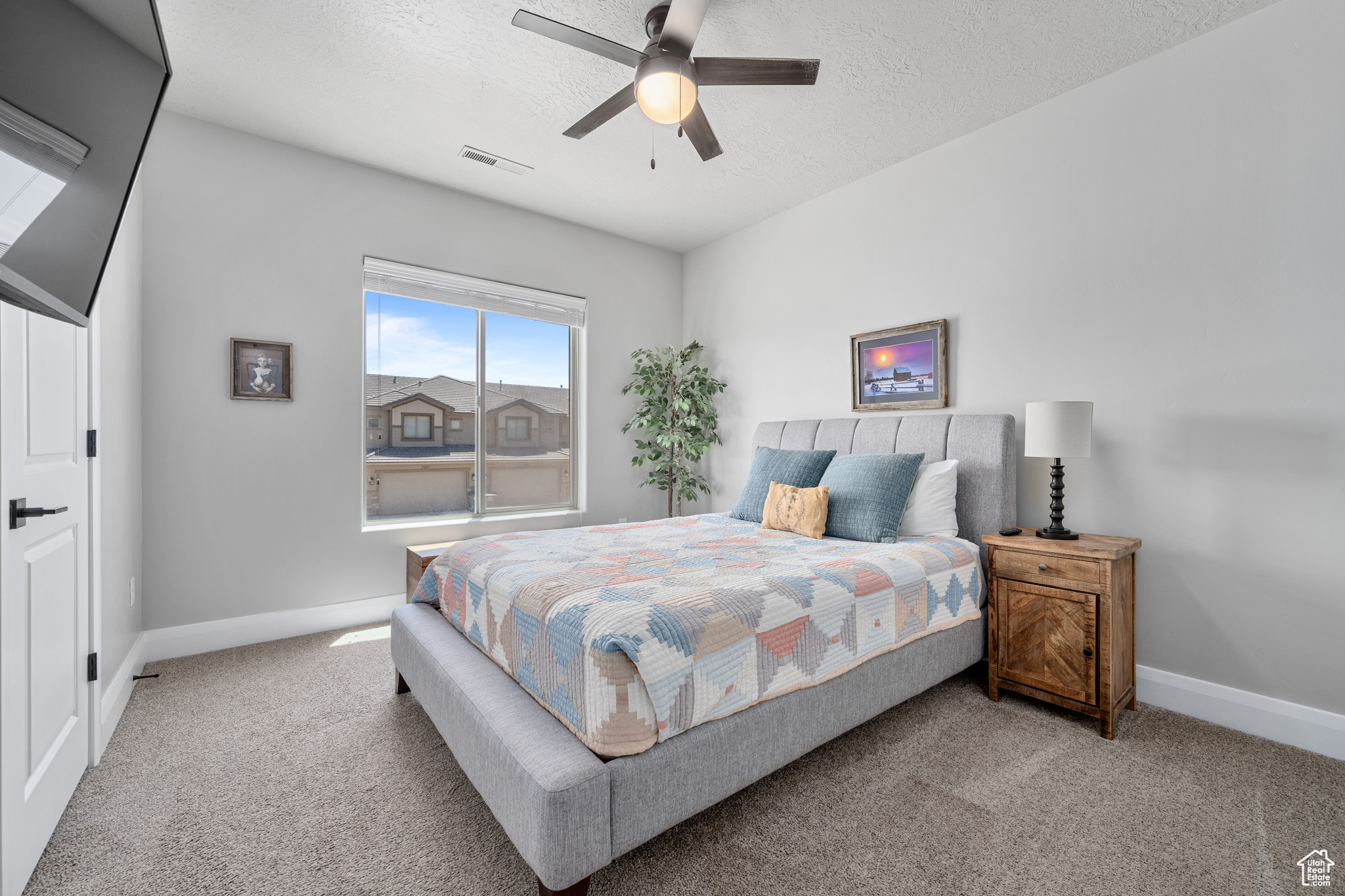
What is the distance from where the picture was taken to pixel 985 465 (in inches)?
108

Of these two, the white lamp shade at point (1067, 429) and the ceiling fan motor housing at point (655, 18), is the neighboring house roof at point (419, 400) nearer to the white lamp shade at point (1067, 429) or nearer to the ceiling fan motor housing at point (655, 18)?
the ceiling fan motor housing at point (655, 18)

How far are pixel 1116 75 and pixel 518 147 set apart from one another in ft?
9.77

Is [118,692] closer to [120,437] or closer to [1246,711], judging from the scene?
[120,437]

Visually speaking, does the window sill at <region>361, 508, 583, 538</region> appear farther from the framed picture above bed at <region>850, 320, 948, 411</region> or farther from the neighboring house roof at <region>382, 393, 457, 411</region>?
the framed picture above bed at <region>850, 320, 948, 411</region>

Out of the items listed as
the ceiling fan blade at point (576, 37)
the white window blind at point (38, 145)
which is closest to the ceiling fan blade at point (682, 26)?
the ceiling fan blade at point (576, 37)

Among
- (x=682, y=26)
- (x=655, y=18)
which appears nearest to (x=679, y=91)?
(x=682, y=26)

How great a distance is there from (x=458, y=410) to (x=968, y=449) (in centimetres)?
327

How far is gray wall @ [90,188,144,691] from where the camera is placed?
2.09 meters

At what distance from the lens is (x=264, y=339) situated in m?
3.12

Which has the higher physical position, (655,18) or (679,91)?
(655,18)

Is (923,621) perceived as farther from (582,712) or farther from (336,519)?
(336,519)

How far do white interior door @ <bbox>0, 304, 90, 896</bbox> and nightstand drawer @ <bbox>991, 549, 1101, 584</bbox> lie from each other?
3.20 metres

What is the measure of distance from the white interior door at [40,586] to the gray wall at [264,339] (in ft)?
3.73

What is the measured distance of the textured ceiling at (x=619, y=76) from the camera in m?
2.16
